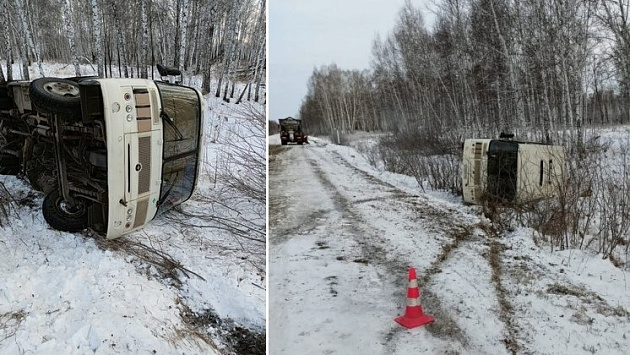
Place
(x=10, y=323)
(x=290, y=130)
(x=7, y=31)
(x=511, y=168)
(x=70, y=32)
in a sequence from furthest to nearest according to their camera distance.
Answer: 1. (x=511, y=168)
2. (x=290, y=130)
3. (x=70, y=32)
4. (x=7, y=31)
5. (x=10, y=323)

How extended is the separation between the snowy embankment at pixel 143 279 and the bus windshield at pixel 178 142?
0.05 meters

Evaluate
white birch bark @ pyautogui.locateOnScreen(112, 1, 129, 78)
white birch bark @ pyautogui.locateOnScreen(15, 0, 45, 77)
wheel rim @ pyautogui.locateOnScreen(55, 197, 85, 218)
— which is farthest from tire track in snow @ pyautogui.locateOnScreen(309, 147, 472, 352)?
white birch bark @ pyautogui.locateOnScreen(15, 0, 45, 77)

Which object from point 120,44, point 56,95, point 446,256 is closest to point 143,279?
point 56,95

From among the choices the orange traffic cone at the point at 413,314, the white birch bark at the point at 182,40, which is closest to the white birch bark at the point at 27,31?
the white birch bark at the point at 182,40

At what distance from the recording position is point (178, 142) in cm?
208

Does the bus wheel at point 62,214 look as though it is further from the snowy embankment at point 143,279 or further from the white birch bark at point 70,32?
the white birch bark at point 70,32

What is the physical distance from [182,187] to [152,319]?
2.12 feet

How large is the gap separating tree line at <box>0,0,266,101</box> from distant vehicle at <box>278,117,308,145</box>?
18 centimetres

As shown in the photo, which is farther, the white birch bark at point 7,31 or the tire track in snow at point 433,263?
the tire track in snow at point 433,263

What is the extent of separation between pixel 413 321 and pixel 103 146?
1.29 metres

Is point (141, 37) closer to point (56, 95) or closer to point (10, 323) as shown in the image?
point (56, 95)

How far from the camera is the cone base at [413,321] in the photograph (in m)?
2.02

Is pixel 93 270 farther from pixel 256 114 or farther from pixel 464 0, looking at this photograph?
pixel 464 0

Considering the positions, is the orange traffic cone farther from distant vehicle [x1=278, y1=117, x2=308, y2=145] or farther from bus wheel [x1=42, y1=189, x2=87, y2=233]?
bus wheel [x1=42, y1=189, x2=87, y2=233]
